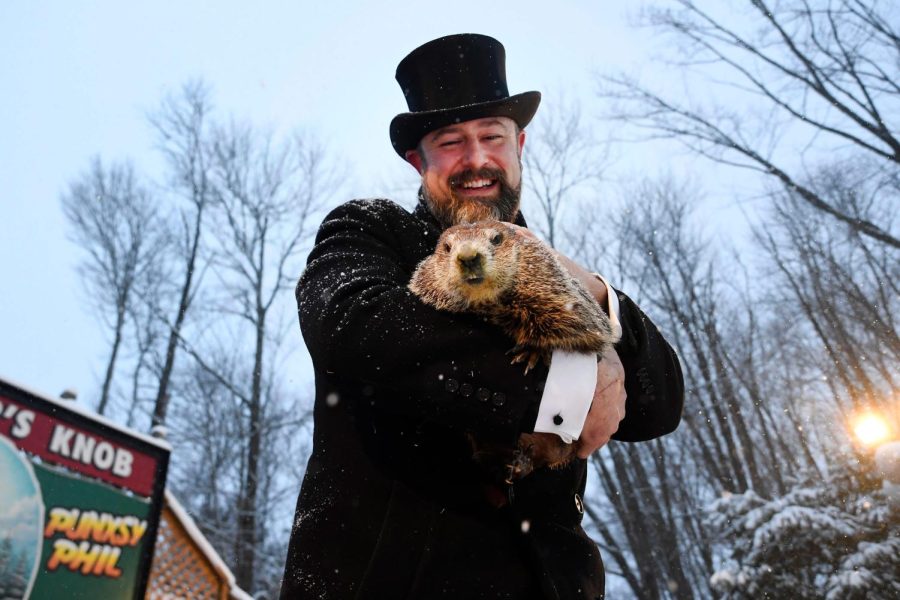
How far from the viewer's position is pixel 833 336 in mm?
22797

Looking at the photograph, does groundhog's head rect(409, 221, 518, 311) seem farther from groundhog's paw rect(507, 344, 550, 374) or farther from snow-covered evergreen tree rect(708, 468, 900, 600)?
snow-covered evergreen tree rect(708, 468, 900, 600)

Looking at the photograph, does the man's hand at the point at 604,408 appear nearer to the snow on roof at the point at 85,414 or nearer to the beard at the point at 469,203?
the beard at the point at 469,203

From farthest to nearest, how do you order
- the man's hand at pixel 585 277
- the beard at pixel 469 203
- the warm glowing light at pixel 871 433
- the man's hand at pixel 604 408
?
the warm glowing light at pixel 871 433, the beard at pixel 469 203, the man's hand at pixel 585 277, the man's hand at pixel 604 408

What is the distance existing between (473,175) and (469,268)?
0.65 m

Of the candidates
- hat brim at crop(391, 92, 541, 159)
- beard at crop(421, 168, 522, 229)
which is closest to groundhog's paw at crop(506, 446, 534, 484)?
beard at crop(421, 168, 522, 229)

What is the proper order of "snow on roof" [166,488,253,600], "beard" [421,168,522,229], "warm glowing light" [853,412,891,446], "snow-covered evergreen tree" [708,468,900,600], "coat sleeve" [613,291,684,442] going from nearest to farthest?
"coat sleeve" [613,291,684,442], "beard" [421,168,522,229], "snow on roof" [166,488,253,600], "snow-covered evergreen tree" [708,468,900,600], "warm glowing light" [853,412,891,446]

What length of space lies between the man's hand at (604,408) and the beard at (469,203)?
0.89 meters

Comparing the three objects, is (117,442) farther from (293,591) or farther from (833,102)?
(833,102)

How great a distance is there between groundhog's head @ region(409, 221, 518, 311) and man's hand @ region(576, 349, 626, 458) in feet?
1.41

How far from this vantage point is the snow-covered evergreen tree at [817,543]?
844 cm

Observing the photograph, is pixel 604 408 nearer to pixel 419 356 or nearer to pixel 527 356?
pixel 527 356

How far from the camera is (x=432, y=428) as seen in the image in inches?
64.8

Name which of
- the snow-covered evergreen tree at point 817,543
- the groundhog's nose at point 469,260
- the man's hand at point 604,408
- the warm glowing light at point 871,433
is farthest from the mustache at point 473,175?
the warm glowing light at point 871,433

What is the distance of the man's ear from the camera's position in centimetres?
258
